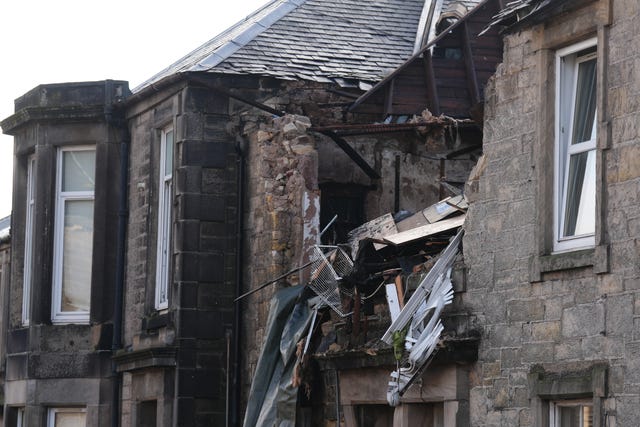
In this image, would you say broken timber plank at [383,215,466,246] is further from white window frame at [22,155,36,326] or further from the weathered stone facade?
white window frame at [22,155,36,326]

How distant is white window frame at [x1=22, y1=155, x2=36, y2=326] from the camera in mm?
22609

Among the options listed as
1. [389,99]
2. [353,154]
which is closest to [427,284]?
[353,154]

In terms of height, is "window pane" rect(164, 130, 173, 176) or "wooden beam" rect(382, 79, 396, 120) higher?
"wooden beam" rect(382, 79, 396, 120)

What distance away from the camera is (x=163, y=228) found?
66.5 ft

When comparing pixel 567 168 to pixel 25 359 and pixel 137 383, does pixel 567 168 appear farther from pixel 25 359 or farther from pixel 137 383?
pixel 25 359

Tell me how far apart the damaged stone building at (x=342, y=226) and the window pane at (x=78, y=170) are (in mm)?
32

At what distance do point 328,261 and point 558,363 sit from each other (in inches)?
184

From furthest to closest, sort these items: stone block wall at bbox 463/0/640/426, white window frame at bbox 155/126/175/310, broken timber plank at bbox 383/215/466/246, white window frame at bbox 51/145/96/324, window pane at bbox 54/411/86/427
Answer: white window frame at bbox 51/145/96/324, window pane at bbox 54/411/86/427, white window frame at bbox 155/126/175/310, broken timber plank at bbox 383/215/466/246, stone block wall at bbox 463/0/640/426

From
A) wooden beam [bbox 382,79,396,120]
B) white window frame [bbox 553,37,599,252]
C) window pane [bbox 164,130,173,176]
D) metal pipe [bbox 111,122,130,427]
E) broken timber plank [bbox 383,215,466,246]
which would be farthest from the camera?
metal pipe [bbox 111,122,130,427]

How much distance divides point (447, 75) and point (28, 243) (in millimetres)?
6941

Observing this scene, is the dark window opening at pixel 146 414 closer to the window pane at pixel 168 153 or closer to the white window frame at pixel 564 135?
the window pane at pixel 168 153

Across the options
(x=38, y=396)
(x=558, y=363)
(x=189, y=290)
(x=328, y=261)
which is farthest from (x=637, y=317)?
(x=38, y=396)

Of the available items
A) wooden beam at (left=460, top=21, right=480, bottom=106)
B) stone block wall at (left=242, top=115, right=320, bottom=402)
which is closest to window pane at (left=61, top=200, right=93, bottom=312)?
stone block wall at (left=242, top=115, right=320, bottom=402)

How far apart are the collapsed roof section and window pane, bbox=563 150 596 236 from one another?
6852mm
